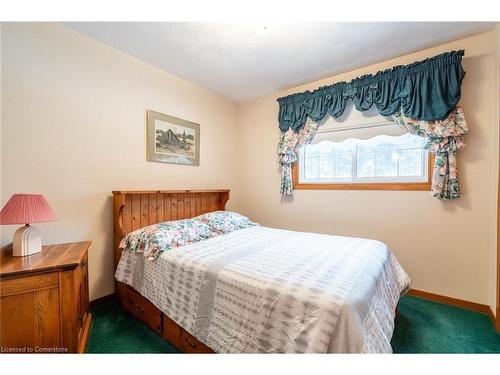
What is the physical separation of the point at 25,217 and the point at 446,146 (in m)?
3.33

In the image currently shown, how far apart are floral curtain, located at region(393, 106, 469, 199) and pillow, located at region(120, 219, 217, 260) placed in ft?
7.46

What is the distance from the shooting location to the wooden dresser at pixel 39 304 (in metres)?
1.12

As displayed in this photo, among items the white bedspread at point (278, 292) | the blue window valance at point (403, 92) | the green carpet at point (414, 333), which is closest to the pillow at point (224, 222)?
the white bedspread at point (278, 292)

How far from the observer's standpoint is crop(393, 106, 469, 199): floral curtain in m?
1.95

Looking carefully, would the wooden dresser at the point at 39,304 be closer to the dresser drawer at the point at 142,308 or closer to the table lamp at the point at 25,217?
the table lamp at the point at 25,217

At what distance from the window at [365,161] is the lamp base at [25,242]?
265cm

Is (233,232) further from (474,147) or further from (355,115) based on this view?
(474,147)

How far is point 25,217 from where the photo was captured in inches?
50.2

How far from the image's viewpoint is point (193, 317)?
1.35 m

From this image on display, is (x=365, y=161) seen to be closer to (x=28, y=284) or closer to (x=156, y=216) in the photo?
(x=156, y=216)

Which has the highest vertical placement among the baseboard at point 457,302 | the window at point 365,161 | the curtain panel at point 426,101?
the curtain panel at point 426,101

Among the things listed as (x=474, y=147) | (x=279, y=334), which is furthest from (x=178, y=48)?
(x=474, y=147)
